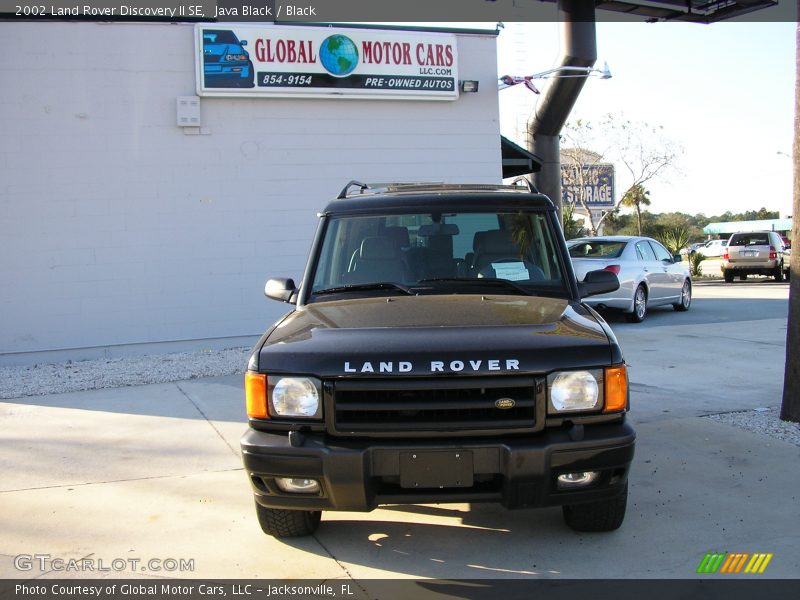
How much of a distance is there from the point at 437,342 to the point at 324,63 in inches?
353

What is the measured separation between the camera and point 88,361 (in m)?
11.1

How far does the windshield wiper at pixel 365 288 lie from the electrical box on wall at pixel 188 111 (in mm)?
7362

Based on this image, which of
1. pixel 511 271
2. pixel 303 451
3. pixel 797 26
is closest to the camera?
pixel 303 451

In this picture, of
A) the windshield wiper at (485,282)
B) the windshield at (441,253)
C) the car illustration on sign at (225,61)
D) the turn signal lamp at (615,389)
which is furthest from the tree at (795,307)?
the car illustration on sign at (225,61)

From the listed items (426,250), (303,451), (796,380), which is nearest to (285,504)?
(303,451)

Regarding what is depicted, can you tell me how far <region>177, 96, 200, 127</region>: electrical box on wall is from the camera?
1150cm

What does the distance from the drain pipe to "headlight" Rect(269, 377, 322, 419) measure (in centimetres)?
1139

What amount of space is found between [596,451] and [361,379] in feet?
3.80

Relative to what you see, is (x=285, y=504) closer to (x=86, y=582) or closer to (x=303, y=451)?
(x=303, y=451)

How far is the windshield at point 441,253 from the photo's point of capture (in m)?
5.01

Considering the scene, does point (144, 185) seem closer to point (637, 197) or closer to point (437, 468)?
point (437, 468)

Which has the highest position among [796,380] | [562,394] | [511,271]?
[511,271]

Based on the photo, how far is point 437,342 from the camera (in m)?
3.92

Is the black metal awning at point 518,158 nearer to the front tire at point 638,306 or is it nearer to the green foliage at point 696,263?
the front tire at point 638,306
